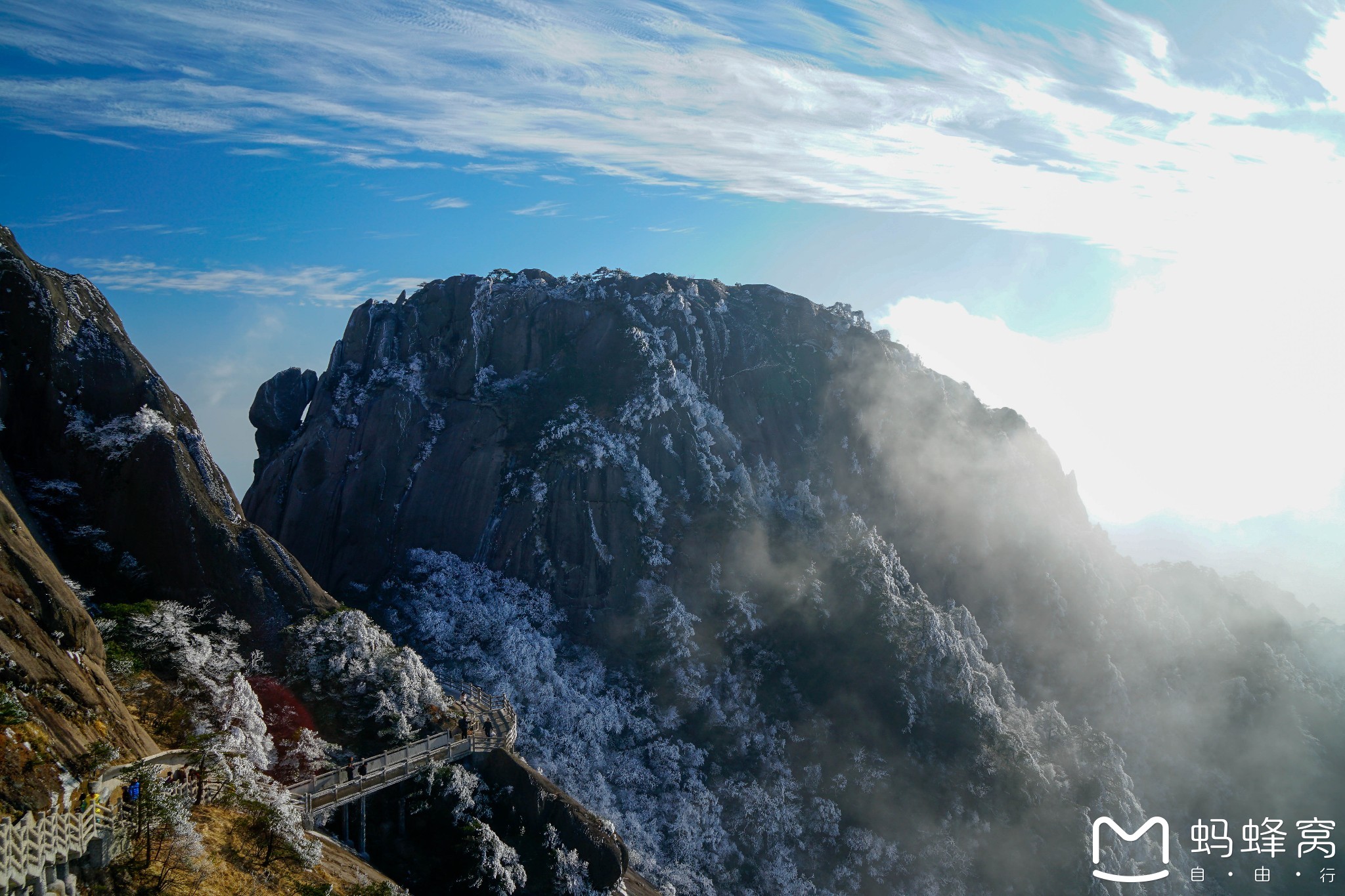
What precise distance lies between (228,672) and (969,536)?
74545mm

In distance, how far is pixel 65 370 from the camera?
44188 mm

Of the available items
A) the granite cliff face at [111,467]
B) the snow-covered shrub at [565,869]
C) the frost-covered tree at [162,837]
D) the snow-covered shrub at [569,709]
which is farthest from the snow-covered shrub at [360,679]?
the frost-covered tree at [162,837]

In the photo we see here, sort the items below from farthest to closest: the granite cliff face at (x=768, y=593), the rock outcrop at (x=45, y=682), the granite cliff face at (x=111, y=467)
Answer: the granite cliff face at (x=768, y=593) → the granite cliff face at (x=111, y=467) → the rock outcrop at (x=45, y=682)

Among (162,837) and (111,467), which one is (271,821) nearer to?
(162,837)

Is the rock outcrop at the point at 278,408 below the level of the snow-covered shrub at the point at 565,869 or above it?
above

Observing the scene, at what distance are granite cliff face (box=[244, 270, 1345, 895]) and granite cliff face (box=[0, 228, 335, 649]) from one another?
22.3 m

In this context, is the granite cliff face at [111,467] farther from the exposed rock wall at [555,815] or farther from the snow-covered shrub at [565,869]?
the snow-covered shrub at [565,869]

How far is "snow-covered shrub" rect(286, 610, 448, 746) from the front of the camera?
42344 mm

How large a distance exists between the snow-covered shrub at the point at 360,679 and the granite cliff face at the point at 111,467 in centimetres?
233

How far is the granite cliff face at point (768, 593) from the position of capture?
207 feet

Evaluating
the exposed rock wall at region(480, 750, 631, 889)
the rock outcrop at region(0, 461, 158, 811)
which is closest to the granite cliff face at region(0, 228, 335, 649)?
the rock outcrop at region(0, 461, 158, 811)

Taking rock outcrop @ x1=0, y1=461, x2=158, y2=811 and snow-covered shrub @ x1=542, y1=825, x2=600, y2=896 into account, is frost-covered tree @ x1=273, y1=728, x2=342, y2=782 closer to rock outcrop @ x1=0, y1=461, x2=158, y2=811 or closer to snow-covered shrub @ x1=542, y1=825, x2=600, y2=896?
rock outcrop @ x1=0, y1=461, x2=158, y2=811

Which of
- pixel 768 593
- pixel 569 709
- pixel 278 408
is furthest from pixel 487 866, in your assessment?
pixel 278 408

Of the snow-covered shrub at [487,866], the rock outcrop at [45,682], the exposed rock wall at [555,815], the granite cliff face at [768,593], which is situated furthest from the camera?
the granite cliff face at [768,593]
